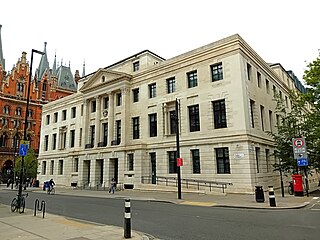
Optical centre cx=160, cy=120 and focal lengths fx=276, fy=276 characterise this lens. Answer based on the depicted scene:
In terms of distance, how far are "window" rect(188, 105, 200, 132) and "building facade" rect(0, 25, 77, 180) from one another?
50.8 meters

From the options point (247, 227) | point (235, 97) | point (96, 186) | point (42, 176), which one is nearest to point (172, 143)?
point (235, 97)

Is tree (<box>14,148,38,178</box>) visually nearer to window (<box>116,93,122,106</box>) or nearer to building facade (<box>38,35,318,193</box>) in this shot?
building facade (<box>38,35,318,193</box>)

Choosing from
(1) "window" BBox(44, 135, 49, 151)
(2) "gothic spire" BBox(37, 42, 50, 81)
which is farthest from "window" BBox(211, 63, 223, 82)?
(2) "gothic spire" BBox(37, 42, 50, 81)

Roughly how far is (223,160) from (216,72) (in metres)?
9.05

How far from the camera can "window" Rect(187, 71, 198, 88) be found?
30.0m

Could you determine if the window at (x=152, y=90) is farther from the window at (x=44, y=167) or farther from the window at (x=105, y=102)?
the window at (x=44, y=167)

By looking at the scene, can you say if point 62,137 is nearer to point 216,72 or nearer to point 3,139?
point 216,72

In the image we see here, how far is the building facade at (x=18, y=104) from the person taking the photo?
67688mm

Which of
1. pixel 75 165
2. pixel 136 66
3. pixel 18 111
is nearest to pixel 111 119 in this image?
pixel 136 66

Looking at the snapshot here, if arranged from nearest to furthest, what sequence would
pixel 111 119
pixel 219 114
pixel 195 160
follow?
pixel 219 114, pixel 195 160, pixel 111 119

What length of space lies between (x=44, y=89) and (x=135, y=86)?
2061 inches

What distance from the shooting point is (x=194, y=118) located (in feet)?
95.8

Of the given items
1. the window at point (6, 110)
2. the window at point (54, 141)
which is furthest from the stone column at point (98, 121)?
the window at point (6, 110)

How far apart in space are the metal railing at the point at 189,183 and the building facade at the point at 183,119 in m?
0.48
